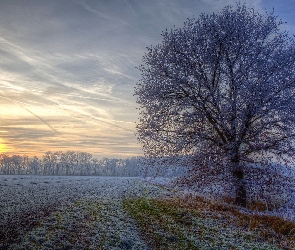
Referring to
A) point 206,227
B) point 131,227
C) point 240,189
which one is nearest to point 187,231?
point 206,227

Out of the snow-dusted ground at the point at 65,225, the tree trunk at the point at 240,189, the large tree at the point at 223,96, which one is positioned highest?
the large tree at the point at 223,96

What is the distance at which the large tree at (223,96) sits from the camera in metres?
20.2

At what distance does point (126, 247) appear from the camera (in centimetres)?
1159

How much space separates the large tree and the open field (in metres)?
4.36

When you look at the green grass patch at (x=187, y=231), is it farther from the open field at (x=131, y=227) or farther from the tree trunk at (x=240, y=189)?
the tree trunk at (x=240, y=189)

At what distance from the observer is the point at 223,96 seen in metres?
20.7

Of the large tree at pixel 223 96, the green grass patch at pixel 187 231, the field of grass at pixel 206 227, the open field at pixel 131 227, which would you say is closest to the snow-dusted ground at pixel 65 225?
the open field at pixel 131 227

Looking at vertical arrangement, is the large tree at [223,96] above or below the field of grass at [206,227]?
above

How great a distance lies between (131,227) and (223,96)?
12.3 m

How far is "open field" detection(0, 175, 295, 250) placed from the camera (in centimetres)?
1151

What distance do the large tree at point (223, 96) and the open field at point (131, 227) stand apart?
4362 mm

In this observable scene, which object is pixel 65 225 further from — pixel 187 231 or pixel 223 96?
pixel 223 96

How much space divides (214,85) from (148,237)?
13.6 m

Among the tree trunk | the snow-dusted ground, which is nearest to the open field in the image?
the snow-dusted ground
